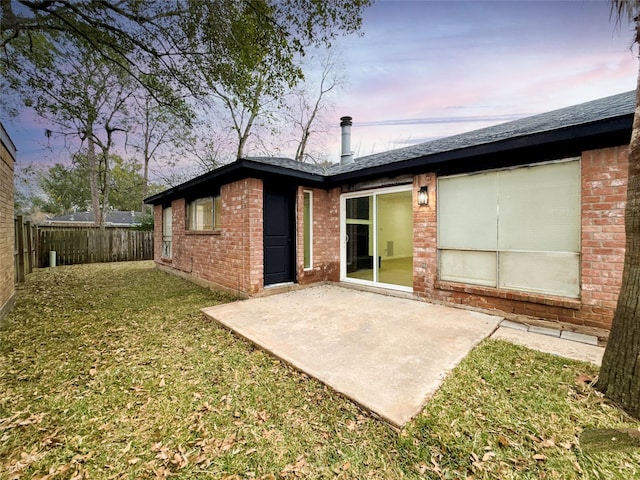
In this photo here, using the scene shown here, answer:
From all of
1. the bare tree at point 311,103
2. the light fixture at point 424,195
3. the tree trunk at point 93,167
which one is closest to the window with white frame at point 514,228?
the light fixture at point 424,195

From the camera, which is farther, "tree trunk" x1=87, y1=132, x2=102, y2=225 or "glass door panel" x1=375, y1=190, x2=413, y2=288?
"tree trunk" x1=87, y1=132, x2=102, y2=225

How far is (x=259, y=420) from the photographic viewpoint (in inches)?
81.6

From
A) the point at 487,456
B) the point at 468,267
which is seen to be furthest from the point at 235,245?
the point at 487,456

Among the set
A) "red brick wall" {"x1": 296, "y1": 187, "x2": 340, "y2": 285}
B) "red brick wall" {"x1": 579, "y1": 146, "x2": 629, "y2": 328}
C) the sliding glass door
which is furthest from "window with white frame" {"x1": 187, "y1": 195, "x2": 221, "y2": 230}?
"red brick wall" {"x1": 579, "y1": 146, "x2": 629, "y2": 328}

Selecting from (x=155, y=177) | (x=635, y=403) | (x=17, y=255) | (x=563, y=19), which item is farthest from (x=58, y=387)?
(x=155, y=177)

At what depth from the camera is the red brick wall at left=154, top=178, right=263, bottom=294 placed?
216 inches

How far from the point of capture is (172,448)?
181cm

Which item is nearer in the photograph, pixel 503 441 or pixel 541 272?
pixel 503 441

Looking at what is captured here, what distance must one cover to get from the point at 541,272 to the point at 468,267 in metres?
0.99

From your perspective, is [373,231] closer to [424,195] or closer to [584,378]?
[424,195]

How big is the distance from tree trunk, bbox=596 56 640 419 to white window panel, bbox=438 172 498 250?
220cm

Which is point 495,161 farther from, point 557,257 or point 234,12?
point 234,12

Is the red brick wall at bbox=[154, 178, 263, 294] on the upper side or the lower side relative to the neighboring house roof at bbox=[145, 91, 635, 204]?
lower

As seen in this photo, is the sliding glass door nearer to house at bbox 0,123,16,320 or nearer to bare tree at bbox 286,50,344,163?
house at bbox 0,123,16,320
